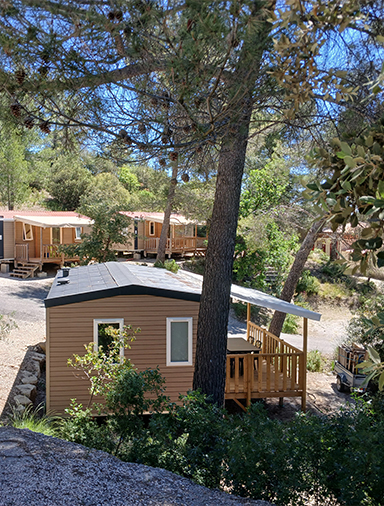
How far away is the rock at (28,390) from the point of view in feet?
28.8

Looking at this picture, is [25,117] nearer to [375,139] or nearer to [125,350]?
[375,139]

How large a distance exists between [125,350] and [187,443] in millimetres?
4435

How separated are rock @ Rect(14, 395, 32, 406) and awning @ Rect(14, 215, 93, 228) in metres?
12.8

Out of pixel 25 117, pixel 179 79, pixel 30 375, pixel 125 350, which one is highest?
pixel 179 79

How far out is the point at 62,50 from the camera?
4.66 meters

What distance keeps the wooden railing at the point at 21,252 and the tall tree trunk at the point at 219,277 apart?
57.4ft

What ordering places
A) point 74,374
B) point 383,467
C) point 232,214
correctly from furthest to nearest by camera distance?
point 74,374 < point 232,214 < point 383,467

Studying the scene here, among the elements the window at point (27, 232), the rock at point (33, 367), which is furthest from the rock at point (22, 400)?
the window at point (27, 232)

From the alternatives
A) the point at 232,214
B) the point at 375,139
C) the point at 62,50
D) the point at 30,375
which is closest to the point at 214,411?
the point at 232,214

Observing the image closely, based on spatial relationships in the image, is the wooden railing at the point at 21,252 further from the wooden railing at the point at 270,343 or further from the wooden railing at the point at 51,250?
the wooden railing at the point at 270,343

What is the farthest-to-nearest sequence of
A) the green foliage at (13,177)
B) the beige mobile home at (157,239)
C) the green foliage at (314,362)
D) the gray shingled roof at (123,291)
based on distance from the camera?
the green foliage at (13,177)
the beige mobile home at (157,239)
the green foliage at (314,362)
the gray shingled roof at (123,291)

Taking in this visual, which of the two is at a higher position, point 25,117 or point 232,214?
point 25,117

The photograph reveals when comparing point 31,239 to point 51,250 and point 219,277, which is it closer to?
point 51,250

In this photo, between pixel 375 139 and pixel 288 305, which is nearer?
pixel 375 139
